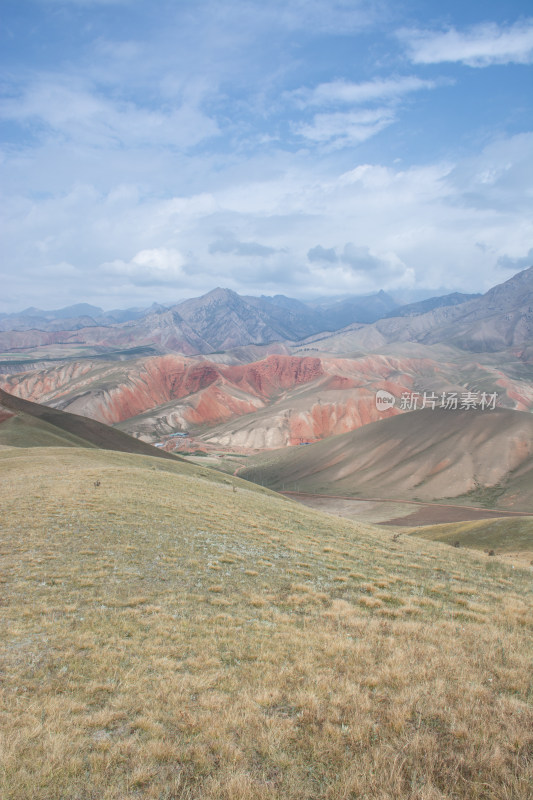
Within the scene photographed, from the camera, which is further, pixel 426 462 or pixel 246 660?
pixel 426 462

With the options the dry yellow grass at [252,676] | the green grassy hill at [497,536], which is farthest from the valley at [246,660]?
the green grassy hill at [497,536]

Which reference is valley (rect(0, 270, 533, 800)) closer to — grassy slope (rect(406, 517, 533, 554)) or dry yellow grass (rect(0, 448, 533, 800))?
dry yellow grass (rect(0, 448, 533, 800))

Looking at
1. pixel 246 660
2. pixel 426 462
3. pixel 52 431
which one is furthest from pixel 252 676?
pixel 426 462

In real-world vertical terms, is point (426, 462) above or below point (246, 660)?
below

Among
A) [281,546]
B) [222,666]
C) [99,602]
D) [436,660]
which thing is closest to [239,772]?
[222,666]

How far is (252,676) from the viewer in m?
8.45

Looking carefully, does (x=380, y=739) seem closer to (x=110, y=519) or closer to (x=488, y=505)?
(x=110, y=519)

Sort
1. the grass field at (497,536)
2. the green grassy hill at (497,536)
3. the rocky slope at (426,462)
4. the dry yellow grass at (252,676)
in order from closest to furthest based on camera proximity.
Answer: the dry yellow grass at (252,676) → the grass field at (497,536) → the green grassy hill at (497,536) → the rocky slope at (426,462)

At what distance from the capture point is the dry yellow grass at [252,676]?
5.62m

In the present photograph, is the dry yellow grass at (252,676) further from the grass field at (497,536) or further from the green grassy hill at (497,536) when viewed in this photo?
the green grassy hill at (497,536)

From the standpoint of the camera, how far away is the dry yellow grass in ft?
18.4

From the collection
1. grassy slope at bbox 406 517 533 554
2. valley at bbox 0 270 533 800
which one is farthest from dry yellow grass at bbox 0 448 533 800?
grassy slope at bbox 406 517 533 554

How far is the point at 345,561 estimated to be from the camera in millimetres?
19906

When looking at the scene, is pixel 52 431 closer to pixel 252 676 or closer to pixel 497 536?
pixel 497 536
